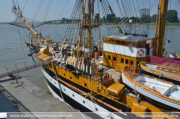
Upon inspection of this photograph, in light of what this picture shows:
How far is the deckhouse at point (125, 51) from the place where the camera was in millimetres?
10352

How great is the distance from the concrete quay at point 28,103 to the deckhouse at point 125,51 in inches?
203

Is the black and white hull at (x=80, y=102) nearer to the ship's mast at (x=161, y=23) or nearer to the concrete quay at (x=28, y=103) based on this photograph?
the concrete quay at (x=28, y=103)

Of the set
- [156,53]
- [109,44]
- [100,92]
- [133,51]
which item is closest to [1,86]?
[100,92]

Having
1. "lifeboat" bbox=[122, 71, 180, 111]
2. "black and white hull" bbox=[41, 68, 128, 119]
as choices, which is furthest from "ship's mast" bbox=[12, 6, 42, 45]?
"lifeboat" bbox=[122, 71, 180, 111]

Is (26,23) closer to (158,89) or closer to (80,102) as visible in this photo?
(80,102)

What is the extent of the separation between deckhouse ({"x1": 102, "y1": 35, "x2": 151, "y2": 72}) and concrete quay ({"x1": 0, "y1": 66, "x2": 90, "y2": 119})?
5156 millimetres

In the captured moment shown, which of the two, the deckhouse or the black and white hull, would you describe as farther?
the deckhouse

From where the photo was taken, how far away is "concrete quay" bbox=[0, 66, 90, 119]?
9.47m

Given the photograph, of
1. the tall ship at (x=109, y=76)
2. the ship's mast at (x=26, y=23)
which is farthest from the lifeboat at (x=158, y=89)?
the ship's mast at (x=26, y=23)

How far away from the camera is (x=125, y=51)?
10.8 metres

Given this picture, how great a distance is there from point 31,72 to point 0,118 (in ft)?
58.2

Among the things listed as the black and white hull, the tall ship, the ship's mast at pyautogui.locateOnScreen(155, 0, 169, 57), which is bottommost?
the black and white hull

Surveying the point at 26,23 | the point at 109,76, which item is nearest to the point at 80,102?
the point at 109,76

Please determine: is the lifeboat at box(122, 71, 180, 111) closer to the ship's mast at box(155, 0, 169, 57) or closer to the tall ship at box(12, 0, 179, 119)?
the tall ship at box(12, 0, 179, 119)
